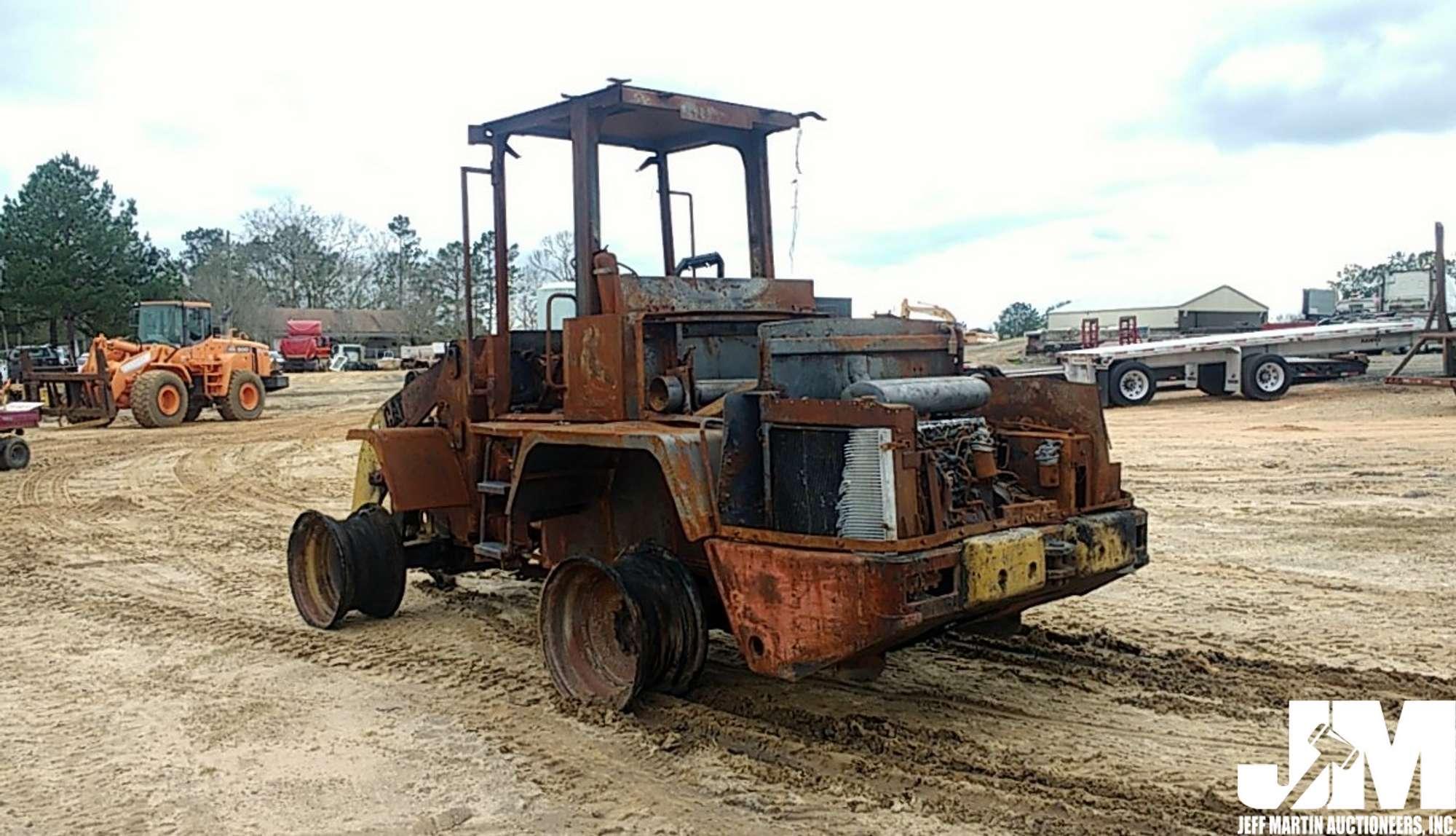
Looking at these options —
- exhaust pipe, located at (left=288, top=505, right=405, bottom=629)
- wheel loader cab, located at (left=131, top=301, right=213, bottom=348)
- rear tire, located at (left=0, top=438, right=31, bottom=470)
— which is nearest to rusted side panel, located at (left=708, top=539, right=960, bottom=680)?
exhaust pipe, located at (left=288, top=505, right=405, bottom=629)

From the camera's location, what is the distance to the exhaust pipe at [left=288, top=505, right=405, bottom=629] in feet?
23.1

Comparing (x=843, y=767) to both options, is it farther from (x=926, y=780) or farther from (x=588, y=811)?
(x=588, y=811)

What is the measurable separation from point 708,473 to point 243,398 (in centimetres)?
2256

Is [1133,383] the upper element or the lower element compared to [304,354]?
lower

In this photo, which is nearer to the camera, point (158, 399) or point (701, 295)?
point (701, 295)

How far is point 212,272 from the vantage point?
2643 inches

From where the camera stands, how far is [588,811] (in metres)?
4.32

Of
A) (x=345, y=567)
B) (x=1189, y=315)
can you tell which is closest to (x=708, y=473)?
(x=345, y=567)

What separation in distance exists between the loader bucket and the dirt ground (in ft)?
0.55

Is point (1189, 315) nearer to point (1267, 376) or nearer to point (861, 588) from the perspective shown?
point (1267, 376)

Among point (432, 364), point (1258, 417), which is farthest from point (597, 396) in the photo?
point (1258, 417)

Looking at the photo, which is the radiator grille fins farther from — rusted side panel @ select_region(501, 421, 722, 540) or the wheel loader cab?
the wheel loader cab

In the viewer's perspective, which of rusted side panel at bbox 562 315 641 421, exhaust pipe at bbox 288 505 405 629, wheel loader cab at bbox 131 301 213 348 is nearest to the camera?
rusted side panel at bbox 562 315 641 421

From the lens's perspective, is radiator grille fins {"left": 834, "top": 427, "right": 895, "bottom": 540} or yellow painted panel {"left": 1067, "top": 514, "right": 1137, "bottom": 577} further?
yellow painted panel {"left": 1067, "top": 514, "right": 1137, "bottom": 577}
